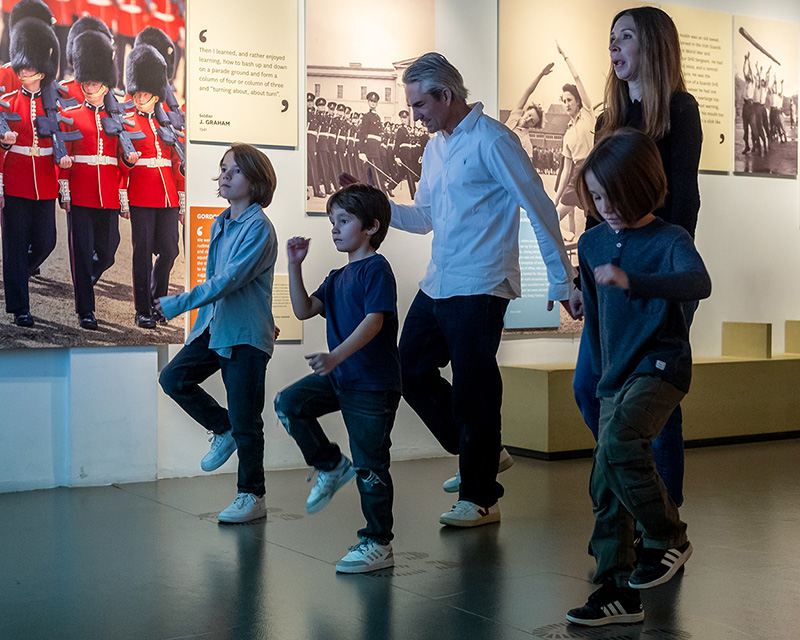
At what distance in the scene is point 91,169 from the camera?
4.70 metres

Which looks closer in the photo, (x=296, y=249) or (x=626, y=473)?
(x=626, y=473)

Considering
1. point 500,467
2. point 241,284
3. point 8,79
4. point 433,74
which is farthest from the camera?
point 8,79

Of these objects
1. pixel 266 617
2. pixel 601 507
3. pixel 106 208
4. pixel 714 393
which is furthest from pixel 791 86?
pixel 266 617

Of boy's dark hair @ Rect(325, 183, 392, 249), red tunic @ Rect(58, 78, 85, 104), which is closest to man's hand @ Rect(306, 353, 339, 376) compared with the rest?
boy's dark hair @ Rect(325, 183, 392, 249)

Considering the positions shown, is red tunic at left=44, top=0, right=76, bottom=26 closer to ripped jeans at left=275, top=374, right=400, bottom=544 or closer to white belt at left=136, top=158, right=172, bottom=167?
white belt at left=136, top=158, right=172, bottom=167

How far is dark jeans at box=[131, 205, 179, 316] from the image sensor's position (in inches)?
190

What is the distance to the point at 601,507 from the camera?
2.62m

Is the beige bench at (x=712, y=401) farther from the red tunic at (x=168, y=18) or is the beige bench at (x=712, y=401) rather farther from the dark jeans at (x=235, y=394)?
the red tunic at (x=168, y=18)

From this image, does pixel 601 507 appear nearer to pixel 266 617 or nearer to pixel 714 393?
pixel 266 617

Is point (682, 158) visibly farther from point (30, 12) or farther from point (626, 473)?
point (30, 12)

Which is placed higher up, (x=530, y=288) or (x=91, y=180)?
(x=91, y=180)

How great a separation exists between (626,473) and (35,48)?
10.9 feet

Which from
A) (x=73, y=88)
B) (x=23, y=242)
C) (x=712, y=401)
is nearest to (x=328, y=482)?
(x=23, y=242)

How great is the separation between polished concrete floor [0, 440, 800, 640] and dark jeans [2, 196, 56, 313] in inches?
34.6
